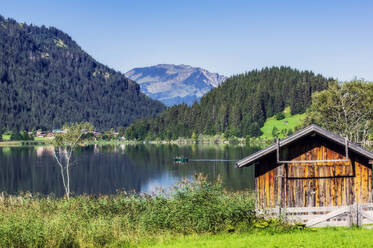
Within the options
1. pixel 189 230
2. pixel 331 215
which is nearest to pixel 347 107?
pixel 331 215

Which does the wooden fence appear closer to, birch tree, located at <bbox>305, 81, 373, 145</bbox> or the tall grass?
the tall grass

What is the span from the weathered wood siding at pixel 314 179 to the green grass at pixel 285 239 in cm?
435

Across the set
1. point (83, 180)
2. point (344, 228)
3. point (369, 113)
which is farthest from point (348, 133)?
point (344, 228)

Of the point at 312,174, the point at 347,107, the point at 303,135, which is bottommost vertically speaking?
the point at 312,174

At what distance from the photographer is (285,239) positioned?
18.3m

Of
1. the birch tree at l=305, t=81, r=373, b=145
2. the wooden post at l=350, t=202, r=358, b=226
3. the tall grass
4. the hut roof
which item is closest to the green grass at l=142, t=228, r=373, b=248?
the wooden post at l=350, t=202, r=358, b=226

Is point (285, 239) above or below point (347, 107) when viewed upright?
below

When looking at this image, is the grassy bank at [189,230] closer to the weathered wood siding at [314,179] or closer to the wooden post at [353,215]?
the wooden post at [353,215]

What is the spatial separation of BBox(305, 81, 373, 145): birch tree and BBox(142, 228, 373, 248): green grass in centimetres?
4933

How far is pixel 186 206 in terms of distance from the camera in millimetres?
21859

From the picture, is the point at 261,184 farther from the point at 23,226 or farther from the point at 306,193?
the point at 23,226

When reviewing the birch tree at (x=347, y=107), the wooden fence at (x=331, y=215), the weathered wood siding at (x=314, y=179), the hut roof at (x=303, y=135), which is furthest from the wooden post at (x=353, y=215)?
the birch tree at (x=347, y=107)

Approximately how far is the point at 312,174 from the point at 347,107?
158ft

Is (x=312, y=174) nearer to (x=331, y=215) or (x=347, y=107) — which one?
(x=331, y=215)
